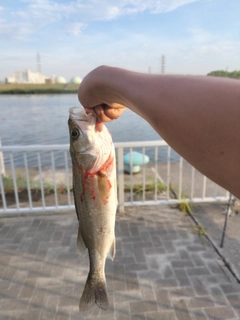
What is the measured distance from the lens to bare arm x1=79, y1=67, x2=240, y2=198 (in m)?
0.72

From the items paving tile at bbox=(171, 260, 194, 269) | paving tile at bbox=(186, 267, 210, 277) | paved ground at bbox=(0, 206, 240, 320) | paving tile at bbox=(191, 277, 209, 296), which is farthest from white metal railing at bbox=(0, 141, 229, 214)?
paving tile at bbox=(191, 277, 209, 296)

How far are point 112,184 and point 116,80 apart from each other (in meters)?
0.57

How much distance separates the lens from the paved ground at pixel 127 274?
2.64m

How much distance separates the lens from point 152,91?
2.94 ft

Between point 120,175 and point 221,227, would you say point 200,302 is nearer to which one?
point 221,227

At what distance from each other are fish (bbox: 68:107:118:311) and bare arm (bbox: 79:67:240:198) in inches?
17.7

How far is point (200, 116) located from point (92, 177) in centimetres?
78

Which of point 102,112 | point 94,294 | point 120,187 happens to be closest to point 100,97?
point 102,112

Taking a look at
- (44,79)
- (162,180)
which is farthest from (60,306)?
(44,79)

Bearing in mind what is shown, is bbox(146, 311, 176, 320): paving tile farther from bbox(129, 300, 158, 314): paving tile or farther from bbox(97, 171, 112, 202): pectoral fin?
bbox(97, 171, 112, 202): pectoral fin

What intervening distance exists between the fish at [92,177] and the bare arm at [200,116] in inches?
17.7

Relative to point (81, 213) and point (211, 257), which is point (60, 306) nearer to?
point (81, 213)

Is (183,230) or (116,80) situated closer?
(116,80)

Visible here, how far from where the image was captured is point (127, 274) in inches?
124
